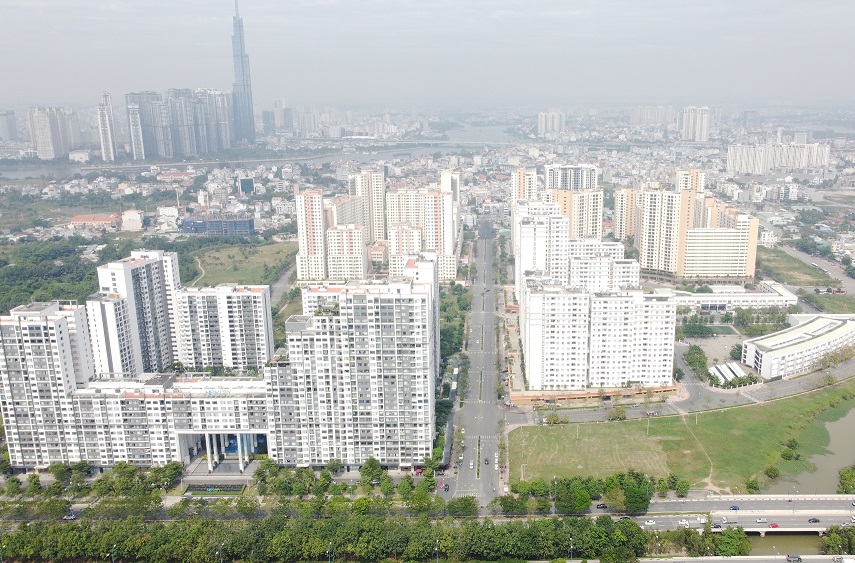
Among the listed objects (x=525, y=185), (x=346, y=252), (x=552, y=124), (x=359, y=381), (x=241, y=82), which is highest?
(x=241, y=82)

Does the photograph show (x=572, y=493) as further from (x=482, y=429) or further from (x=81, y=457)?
(x=81, y=457)

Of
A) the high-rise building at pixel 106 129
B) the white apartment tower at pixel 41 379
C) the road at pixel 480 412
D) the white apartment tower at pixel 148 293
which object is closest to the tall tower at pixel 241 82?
the high-rise building at pixel 106 129

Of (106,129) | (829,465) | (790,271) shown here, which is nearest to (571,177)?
(790,271)

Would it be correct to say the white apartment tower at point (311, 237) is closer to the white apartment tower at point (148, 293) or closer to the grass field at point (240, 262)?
the grass field at point (240, 262)

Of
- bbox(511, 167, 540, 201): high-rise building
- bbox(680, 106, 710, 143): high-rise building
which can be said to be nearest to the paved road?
bbox(511, 167, 540, 201): high-rise building

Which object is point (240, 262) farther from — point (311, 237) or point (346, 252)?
point (346, 252)

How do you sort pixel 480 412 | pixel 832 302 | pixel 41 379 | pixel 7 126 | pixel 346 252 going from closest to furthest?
1. pixel 41 379
2. pixel 480 412
3. pixel 832 302
4. pixel 346 252
5. pixel 7 126
